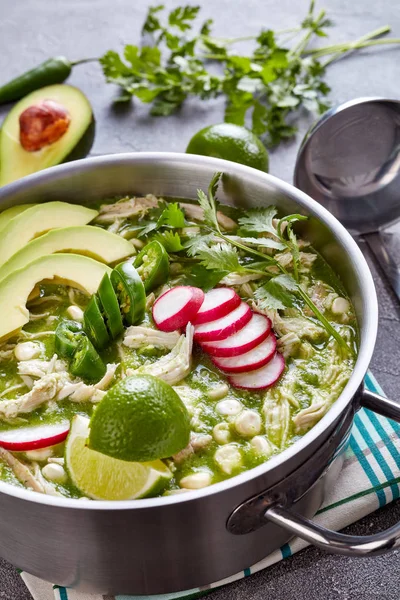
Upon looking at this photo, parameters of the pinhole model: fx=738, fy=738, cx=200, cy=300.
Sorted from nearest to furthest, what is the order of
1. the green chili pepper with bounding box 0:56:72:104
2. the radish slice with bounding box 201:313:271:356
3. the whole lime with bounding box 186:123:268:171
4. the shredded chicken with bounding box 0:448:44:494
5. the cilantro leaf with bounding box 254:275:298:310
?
1. the shredded chicken with bounding box 0:448:44:494
2. the radish slice with bounding box 201:313:271:356
3. the cilantro leaf with bounding box 254:275:298:310
4. the whole lime with bounding box 186:123:268:171
5. the green chili pepper with bounding box 0:56:72:104

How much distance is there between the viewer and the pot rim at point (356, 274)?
179 centimetres

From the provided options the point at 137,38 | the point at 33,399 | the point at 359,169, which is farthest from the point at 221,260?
the point at 137,38

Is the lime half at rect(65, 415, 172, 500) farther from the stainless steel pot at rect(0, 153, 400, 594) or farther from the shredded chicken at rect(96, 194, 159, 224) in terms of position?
the shredded chicken at rect(96, 194, 159, 224)

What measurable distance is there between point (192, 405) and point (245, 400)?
0.17 metres

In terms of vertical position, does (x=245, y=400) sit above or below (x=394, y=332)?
above

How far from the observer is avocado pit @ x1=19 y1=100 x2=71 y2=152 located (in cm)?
349

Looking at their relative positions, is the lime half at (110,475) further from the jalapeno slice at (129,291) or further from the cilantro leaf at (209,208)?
the cilantro leaf at (209,208)

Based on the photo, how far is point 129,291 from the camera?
2.41m

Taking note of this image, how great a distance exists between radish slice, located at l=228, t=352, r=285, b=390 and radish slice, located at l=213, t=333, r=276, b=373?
17 mm

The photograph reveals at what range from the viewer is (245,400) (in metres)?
2.28

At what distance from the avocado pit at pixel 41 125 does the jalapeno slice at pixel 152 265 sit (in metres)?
1.16

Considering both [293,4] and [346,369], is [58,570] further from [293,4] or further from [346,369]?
[293,4]

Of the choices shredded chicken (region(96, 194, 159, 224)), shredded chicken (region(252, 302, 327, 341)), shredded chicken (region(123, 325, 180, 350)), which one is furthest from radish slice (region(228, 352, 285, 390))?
shredded chicken (region(96, 194, 159, 224))

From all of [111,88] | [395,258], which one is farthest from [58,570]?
[111,88]
